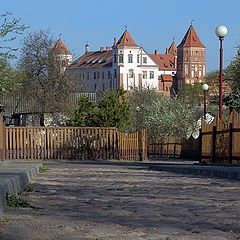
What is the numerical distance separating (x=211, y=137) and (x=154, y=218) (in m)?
19.6

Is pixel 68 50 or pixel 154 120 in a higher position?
pixel 68 50

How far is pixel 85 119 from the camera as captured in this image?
48.0m

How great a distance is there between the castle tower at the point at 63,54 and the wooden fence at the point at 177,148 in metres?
10.6

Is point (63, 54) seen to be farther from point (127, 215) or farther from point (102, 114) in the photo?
point (127, 215)

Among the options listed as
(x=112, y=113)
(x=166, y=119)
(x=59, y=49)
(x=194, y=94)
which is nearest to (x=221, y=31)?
(x=112, y=113)

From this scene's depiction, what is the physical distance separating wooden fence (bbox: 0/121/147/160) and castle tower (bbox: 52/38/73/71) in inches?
879

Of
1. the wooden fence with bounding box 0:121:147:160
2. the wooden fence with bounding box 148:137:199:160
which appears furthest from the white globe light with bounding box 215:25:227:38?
the wooden fence with bounding box 148:137:199:160

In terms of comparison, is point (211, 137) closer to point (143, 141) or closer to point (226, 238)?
point (143, 141)

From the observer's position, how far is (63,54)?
6612cm

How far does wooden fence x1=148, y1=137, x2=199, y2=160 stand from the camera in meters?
46.6

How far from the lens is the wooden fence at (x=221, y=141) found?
24.3 m

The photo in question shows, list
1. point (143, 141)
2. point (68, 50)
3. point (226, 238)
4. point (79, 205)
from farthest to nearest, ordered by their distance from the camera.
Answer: point (68, 50), point (143, 141), point (79, 205), point (226, 238)

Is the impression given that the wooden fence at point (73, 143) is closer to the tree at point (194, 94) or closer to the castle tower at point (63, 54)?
the castle tower at point (63, 54)

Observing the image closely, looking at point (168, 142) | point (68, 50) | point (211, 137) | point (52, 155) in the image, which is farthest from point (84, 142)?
point (68, 50)
